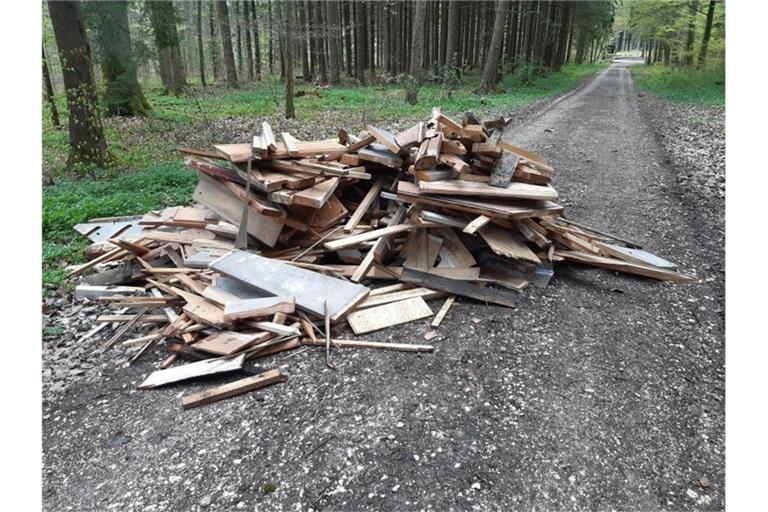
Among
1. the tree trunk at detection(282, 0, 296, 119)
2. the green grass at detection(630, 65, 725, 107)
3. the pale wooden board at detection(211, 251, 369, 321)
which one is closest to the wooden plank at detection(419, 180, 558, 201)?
the pale wooden board at detection(211, 251, 369, 321)

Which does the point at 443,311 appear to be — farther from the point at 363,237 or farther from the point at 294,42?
the point at 294,42

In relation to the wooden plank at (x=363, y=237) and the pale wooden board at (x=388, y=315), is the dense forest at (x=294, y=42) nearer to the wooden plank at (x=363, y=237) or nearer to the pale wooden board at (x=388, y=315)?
the wooden plank at (x=363, y=237)

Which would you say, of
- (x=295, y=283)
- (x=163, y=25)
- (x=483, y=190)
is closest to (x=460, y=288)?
(x=483, y=190)

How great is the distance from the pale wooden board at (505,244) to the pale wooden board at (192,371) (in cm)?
248

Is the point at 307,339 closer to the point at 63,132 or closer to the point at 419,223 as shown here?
the point at 419,223

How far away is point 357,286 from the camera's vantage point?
4.26m

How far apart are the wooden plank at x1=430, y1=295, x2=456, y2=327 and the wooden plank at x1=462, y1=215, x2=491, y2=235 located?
65 centimetres

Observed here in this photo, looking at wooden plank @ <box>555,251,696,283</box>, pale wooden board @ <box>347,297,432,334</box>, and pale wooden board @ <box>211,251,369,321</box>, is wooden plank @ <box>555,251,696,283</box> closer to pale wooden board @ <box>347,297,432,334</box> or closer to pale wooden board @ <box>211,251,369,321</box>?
pale wooden board @ <box>347,297,432,334</box>

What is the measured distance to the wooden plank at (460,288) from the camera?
4.34 m

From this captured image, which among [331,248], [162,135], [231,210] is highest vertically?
[162,135]

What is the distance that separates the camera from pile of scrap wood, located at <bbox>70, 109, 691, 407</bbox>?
3.89 m

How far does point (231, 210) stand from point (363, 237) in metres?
1.60

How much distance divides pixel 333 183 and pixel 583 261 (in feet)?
9.35

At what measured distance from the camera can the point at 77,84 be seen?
27.5 feet
